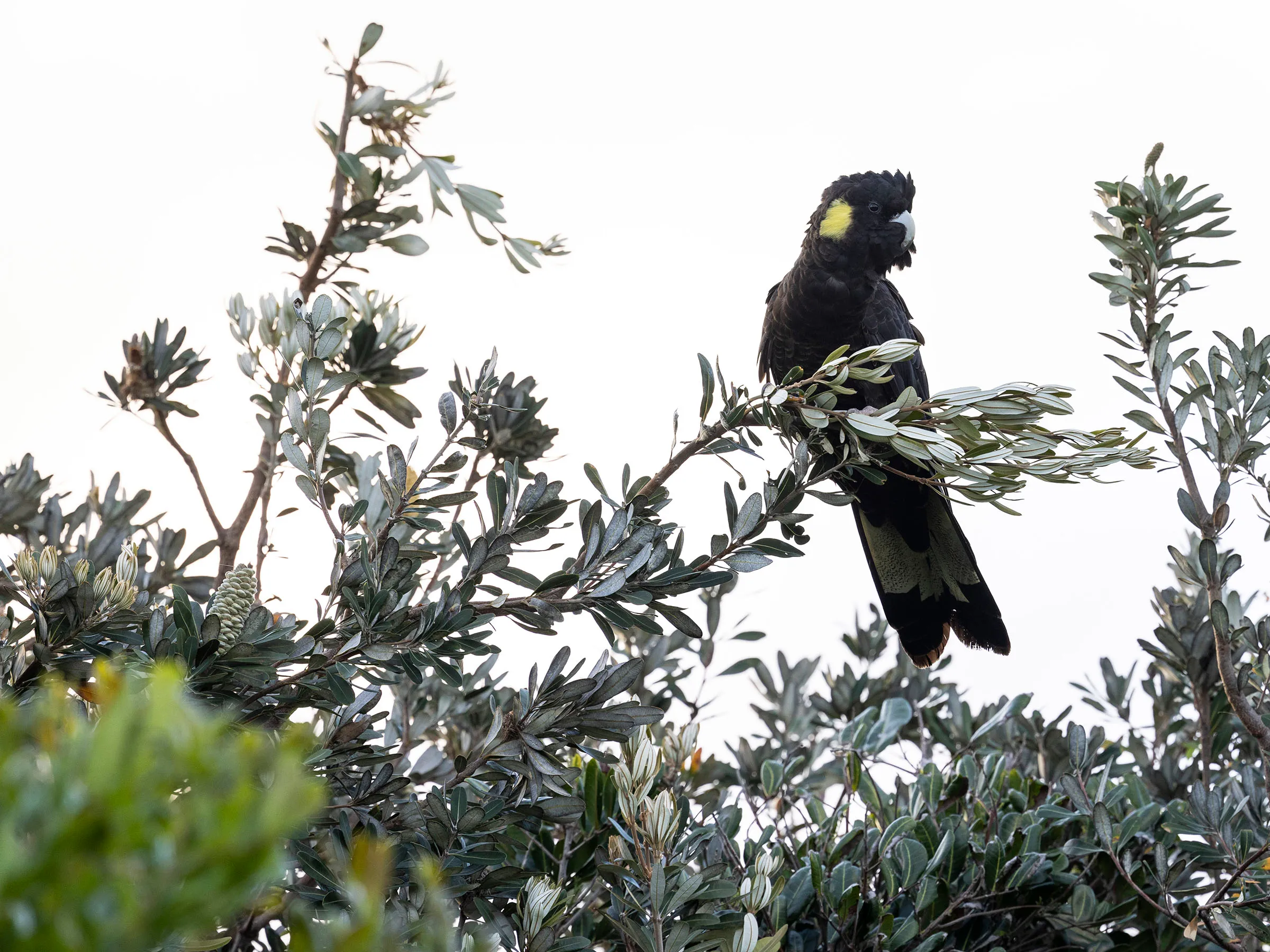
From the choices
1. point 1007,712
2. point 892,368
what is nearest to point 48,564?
point 1007,712

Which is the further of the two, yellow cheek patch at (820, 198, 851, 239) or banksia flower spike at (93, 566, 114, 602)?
yellow cheek patch at (820, 198, 851, 239)

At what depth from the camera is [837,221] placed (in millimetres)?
3010

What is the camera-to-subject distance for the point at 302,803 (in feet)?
1.04

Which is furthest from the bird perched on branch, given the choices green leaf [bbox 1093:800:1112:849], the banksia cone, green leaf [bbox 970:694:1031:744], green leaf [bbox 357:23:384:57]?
the banksia cone

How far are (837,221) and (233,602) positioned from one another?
2268mm

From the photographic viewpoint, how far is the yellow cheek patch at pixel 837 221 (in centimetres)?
298

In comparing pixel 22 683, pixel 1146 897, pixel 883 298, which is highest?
pixel 883 298

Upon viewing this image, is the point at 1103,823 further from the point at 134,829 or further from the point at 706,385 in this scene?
the point at 134,829

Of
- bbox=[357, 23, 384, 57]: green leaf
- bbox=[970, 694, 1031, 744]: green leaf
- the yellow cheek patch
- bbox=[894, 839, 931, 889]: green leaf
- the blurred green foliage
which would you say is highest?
bbox=[357, 23, 384, 57]: green leaf

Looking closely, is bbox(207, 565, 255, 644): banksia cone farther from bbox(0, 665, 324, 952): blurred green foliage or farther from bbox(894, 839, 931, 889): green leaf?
bbox(894, 839, 931, 889): green leaf

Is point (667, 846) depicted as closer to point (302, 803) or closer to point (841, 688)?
point (302, 803)

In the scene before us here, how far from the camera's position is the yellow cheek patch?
2.98 meters

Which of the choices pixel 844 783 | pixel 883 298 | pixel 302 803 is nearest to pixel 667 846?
pixel 844 783

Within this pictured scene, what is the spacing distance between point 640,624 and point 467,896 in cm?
44
